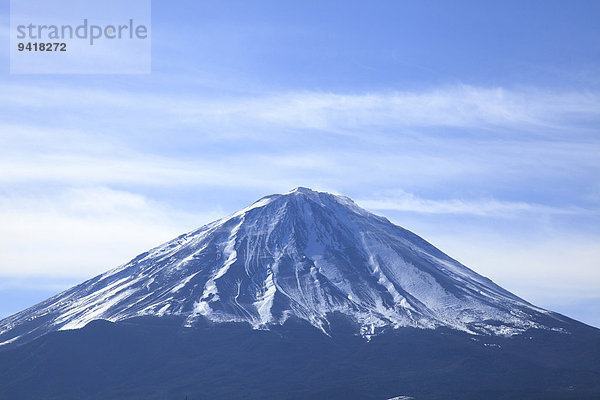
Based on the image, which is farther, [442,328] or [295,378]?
[442,328]

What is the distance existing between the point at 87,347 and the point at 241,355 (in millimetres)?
28923

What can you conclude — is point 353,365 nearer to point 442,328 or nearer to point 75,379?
point 442,328

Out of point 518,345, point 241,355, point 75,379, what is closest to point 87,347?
point 75,379

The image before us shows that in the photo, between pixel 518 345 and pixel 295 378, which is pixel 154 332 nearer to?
pixel 295 378

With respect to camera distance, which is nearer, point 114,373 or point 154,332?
point 114,373

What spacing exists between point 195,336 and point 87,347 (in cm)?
2024

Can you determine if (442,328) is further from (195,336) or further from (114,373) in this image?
(114,373)

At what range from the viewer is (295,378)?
175375 millimetres

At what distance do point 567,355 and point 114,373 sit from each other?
83679 mm

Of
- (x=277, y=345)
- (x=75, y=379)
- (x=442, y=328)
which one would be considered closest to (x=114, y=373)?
(x=75, y=379)

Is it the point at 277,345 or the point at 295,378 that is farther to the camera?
the point at 277,345

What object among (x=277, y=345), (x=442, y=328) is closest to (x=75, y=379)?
(x=277, y=345)

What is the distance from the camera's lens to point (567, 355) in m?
189

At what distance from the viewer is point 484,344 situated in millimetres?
190500
